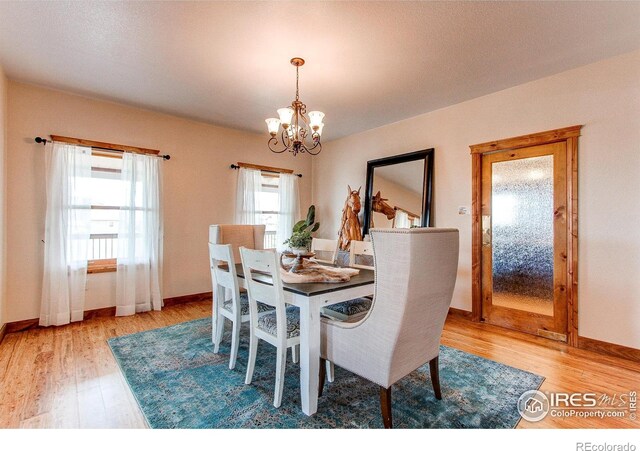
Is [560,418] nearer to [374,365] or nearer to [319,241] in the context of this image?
[374,365]

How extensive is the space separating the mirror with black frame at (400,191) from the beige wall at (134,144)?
65.2 inches

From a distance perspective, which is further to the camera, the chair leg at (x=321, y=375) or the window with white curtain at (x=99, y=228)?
the window with white curtain at (x=99, y=228)

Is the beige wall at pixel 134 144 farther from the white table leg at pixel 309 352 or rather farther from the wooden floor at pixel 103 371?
the white table leg at pixel 309 352

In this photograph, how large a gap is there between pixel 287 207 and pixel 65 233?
304 centimetres

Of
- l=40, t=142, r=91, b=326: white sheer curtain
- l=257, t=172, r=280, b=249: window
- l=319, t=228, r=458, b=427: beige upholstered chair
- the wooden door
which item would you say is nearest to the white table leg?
l=319, t=228, r=458, b=427: beige upholstered chair

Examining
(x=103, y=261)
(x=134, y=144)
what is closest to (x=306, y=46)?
(x=134, y=144)

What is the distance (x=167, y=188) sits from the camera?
4145 millimetres

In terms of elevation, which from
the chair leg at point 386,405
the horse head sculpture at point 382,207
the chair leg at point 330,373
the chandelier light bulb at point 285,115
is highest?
the chandelier light bulb at point 285,115

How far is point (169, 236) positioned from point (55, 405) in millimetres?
2537

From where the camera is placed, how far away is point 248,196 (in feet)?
15.8

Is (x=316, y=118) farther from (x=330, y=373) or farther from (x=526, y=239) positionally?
(x=526, y=239)

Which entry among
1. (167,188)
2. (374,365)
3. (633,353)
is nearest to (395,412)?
(374,365)

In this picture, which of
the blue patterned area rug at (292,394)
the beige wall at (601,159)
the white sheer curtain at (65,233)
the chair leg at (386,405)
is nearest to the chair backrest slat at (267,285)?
the blue patterned area rug at (292,394)

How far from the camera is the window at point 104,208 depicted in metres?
3.67
